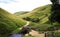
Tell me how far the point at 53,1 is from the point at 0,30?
1427 cm

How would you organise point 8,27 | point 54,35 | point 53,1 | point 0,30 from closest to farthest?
point 54,35
point 0,30
point 8,27
point 53,1

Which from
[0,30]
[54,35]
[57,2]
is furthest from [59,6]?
[54,35]

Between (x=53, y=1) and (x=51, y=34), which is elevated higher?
(x=53, y=1)

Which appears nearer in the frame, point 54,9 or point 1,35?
point 1,35

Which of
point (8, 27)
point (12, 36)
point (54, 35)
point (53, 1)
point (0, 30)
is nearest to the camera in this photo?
point (54, 35)

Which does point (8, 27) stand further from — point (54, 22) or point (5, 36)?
point (54, 22)

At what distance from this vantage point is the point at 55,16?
44156 millimetres

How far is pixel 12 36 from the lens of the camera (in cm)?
3628

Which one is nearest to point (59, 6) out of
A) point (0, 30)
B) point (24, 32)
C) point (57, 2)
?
point (57, 2)

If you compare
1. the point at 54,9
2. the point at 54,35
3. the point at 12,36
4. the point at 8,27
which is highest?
the point at 54,9

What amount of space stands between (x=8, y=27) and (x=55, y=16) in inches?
409

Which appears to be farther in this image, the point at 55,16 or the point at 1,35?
the point at 55,16

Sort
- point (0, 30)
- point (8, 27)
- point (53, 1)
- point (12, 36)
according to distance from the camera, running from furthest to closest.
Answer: point (53, 1)
point (8, 27)
point (0, 30)
point (12, 36)

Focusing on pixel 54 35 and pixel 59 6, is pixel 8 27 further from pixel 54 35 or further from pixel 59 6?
pixel 54 35
